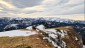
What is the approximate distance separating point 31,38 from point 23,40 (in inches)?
50.8

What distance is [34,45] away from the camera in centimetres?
3250

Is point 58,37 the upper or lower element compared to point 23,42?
lower

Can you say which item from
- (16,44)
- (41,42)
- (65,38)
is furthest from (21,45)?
(65,38)

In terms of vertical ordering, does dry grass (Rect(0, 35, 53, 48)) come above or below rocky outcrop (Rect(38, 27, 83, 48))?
above

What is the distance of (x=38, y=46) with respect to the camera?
105 ft

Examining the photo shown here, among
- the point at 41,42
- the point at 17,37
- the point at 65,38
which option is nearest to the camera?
the point at 41,42

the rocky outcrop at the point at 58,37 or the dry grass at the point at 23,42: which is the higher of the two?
the dry grass at the point at 23,42

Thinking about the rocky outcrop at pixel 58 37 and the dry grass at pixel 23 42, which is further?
the rocky outcrop at pixel 58 37

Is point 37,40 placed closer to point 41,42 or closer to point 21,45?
point 41,42

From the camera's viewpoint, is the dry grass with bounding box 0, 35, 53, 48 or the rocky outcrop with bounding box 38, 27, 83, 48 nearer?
the dry grass with bounding box 0, 35, 53, 48

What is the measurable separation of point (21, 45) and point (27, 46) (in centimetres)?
114

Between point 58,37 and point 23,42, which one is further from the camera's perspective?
point 58,37

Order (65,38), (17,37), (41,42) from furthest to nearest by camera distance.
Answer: (65,38) < (17,37) < (41,42)

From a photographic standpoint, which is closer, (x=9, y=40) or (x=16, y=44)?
(x=16, y=44)
